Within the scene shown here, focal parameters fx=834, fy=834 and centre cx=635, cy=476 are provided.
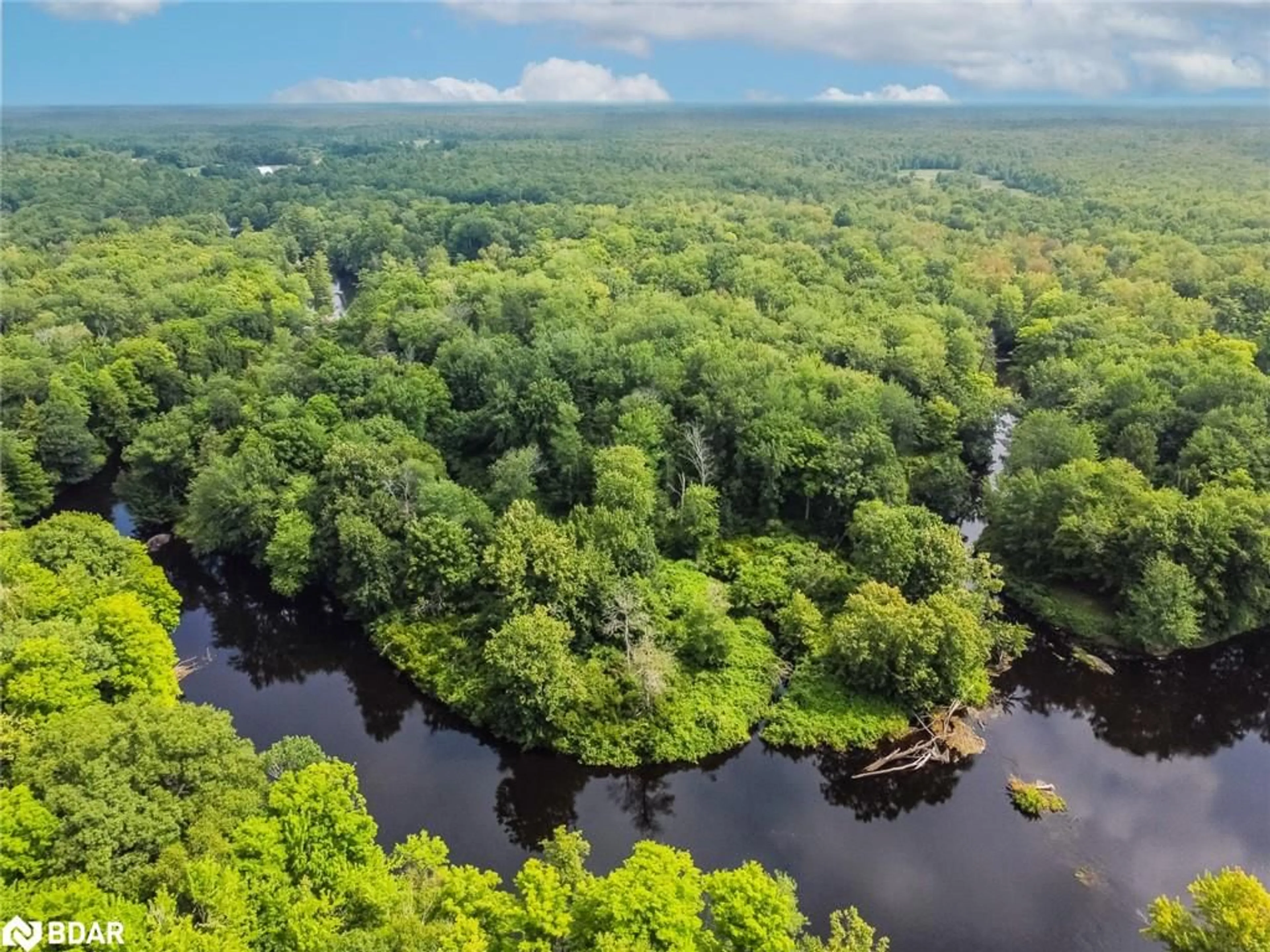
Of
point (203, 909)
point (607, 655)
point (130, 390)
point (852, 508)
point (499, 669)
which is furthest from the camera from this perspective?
point (130, 390)

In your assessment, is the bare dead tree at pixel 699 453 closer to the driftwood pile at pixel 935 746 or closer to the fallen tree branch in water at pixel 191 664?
the driftwood pile at pixel 935 746

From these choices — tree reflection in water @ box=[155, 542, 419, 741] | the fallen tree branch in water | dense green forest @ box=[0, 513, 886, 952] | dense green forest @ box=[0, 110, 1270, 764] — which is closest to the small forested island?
dense green forest @ box=[0, 513, 886, 952]

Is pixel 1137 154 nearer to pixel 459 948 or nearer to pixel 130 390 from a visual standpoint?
pixel 130 390

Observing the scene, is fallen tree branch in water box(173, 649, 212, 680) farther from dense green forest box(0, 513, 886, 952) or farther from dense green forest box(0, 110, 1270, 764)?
dense green forest box(0, 513, 886, 952)

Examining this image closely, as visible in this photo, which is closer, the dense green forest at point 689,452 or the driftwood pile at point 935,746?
the driftwood pile at point 935,746

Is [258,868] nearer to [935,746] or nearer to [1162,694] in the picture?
[935,746]

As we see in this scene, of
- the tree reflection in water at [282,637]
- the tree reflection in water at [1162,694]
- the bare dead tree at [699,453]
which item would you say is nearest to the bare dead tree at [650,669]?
the tree reflection in water at [282,637]

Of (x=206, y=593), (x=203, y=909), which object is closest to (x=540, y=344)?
(x=206, y=593)

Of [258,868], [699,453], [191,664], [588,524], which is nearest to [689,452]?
[699,453]
